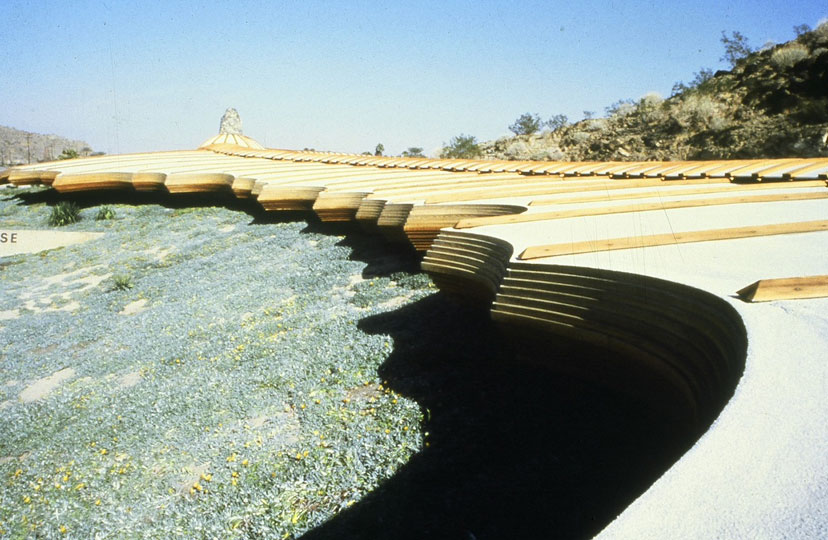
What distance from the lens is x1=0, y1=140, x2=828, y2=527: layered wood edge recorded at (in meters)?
1.69

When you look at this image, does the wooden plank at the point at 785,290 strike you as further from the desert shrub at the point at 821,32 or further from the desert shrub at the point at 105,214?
the desert shrub at the point at 821,32

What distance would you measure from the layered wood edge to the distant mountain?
21192 mm

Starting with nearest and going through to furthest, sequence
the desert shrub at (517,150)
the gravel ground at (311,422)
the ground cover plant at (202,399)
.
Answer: the gravel ground at (311,422) → the ground cover plant at (202,399) → the desert shrub at (517,150)

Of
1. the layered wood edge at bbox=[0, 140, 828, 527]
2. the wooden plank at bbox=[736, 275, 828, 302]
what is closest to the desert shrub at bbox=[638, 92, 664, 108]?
the layered wood edge at bbox=[0, 140, 828, 527]

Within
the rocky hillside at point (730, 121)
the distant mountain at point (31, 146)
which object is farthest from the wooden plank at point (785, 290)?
the distant mountain at point (31, 146)

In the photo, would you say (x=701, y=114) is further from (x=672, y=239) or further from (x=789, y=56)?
(x=672, y=239)

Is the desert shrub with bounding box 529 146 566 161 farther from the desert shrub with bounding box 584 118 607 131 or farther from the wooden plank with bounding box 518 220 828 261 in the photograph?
the wooden plank with bounding box 518 220 828 261

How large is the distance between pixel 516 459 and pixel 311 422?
125 centimetres

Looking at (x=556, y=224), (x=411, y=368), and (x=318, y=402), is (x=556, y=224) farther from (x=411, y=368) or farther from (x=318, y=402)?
(x=318, y=402)

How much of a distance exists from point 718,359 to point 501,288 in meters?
1.08

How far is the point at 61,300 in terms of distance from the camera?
6.20 m

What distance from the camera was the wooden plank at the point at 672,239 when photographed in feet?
8.28

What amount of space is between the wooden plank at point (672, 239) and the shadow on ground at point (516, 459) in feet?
1.64

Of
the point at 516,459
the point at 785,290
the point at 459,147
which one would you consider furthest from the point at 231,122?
the point at 785,290
